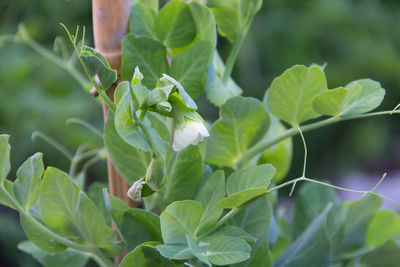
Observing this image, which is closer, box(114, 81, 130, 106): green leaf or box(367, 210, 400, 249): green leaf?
box(114, 81, 130, 106): green leaf

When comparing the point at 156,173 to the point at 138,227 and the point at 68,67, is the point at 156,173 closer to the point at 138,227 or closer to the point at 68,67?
the point at 138,227

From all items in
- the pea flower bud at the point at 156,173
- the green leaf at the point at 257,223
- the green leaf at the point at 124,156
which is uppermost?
the pea flower bud at the point at 156,173

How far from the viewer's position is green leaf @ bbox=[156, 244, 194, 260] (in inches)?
7.4

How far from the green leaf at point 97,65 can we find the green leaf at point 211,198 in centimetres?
6

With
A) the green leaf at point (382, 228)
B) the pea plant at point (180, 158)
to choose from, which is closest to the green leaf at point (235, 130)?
the pea plant at point (180, 158)

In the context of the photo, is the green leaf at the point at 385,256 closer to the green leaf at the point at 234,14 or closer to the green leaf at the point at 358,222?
the green leaf at the point at 358,222

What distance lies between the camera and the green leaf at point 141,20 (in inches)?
8.8

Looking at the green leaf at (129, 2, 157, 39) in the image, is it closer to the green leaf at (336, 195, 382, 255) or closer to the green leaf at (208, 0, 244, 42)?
the green leaf at (208, 0, 244, 42)

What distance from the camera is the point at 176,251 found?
19cm

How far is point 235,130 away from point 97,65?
0.25 feet

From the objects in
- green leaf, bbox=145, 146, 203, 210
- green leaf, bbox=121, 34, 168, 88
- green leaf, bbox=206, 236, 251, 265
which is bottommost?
green leaf, bbox=206, 236, 251, 265

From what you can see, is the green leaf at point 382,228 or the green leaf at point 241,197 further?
the green leaf at point 382,228

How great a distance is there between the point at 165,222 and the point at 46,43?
102cm

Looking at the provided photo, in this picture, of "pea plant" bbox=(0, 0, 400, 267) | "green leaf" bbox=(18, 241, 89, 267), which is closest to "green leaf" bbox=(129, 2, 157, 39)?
"pea plant" bbox=(0, 0, 400, 267)
